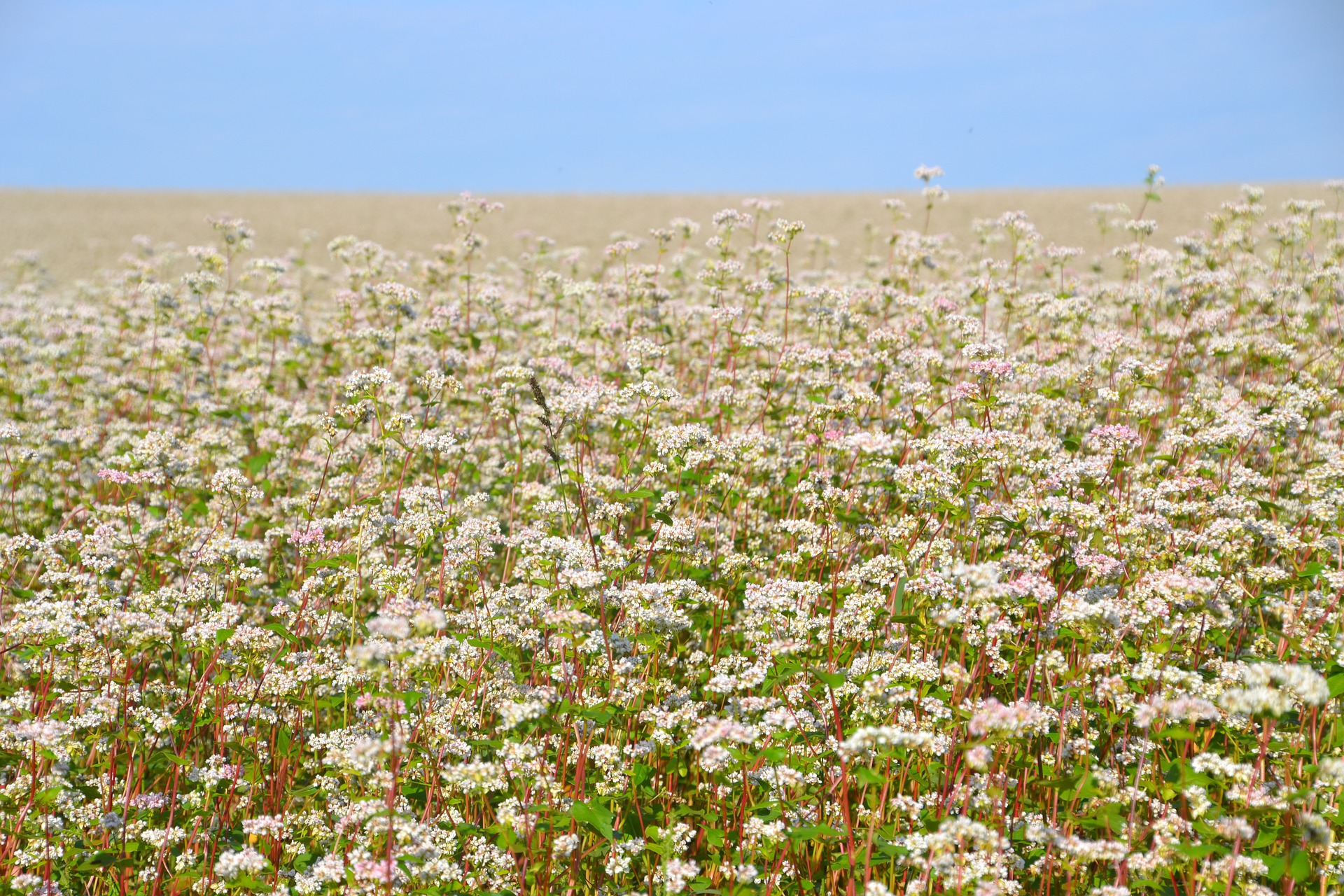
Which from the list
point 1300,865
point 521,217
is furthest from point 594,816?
point 521,217

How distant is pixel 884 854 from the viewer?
4.20 m

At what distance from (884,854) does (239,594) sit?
5.16m

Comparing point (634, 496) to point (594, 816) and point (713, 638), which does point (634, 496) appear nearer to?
point (713, 638)

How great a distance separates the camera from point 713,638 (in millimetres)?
5723

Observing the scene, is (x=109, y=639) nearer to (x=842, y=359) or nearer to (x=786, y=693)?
(x=786, y=693)

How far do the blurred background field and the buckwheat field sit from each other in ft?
69.1

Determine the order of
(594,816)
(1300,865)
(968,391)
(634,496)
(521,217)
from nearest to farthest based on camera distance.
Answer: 1. (1300,865)
2. (594,816)
3. (634,496)
4. (968,391)
5. (521,217)

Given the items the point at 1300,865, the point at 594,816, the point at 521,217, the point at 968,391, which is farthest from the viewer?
the point at 521,217

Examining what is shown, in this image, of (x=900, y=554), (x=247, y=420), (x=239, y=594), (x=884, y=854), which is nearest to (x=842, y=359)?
(x=900, y=554)

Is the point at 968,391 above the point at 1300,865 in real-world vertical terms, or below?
above

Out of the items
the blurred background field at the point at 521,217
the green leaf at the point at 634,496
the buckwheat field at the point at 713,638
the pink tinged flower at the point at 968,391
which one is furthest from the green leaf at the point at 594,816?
the blurred background field at the point at 521,217

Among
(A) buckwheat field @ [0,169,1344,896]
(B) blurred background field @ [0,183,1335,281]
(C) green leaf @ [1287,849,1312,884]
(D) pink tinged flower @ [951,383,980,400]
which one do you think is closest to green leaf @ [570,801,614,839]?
(A) buckwheat field @ [0,169,1344,896]

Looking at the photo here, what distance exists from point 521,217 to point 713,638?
48.5m

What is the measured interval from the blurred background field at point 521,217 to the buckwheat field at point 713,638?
21.1 metres
